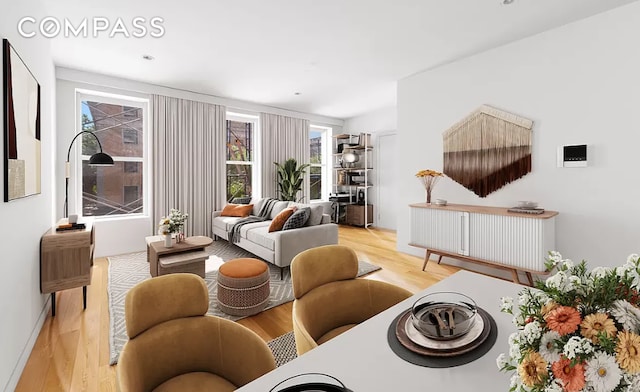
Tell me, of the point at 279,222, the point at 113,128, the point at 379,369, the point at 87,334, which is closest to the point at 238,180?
the point at 113,128

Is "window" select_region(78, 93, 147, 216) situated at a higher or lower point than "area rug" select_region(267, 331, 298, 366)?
higher

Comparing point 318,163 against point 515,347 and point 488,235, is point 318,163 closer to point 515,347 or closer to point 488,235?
point 488,235

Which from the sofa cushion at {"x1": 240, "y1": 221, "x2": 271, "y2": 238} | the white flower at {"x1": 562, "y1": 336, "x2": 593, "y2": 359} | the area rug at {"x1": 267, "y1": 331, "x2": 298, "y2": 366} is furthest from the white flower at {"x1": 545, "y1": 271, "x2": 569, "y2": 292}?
the sofa cushion at {"x1": 240, "y1": 221, "x2": 271, "y2": 238}

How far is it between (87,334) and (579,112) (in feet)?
16.0

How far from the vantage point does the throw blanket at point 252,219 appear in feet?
14.5

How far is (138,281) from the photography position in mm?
3324

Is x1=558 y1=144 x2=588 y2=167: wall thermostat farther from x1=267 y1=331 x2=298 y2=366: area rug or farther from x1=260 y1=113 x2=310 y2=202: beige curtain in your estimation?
x1=260 y1=113 x2=310 y2=202: beige curtain

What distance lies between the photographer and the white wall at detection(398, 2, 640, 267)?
105 inches

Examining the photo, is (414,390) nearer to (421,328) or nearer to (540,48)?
(421,328)

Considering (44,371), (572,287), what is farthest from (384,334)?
(44,371)

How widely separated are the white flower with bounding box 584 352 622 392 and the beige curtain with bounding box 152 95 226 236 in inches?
210

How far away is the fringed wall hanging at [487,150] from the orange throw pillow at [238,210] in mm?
3332

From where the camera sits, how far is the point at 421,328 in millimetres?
955

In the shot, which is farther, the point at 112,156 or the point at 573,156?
the point at 112,156
